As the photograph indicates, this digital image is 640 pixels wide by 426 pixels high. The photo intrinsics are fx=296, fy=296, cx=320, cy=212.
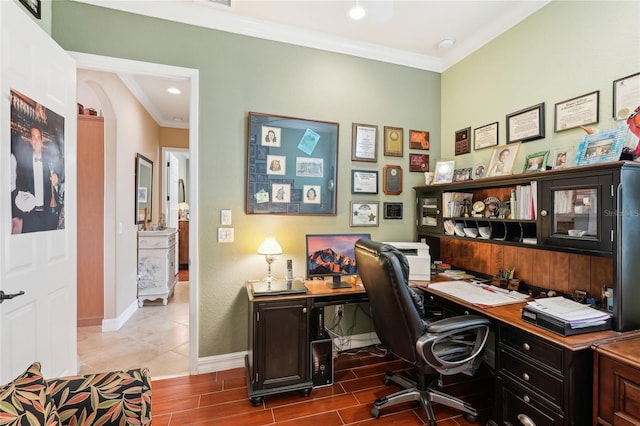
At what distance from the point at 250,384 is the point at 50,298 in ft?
4.56

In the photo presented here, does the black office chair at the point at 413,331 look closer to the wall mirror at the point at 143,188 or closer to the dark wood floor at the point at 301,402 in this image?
the dark wood floor at the point at 301,402

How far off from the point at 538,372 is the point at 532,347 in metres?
0.12

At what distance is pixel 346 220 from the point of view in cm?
287

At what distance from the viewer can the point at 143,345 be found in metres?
2.92

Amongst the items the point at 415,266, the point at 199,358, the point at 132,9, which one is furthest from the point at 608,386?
the point at 132,9

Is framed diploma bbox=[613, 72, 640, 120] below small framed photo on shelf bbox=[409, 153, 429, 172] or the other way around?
the other way around

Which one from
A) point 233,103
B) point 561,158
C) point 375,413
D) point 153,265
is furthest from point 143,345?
point 561,158

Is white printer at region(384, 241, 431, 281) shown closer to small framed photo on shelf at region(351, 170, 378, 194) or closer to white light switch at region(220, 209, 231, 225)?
small framed photo on shelf at region(351, 170, 378, 194)

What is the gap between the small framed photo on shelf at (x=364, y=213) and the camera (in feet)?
9.45

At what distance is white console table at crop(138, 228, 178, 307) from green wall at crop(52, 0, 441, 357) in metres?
1.99

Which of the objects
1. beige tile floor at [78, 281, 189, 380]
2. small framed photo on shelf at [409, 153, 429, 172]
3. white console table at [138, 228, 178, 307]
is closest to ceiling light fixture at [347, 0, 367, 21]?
small framed photo on shelf at [409, 153, 429, 172]

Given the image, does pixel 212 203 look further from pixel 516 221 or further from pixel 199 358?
pixel 516 221

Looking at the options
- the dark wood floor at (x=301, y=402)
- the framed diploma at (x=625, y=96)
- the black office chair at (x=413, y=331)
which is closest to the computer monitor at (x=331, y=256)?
the black office chair at (x=413, y=331)

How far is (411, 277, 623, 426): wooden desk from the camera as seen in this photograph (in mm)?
1379
